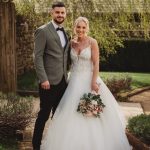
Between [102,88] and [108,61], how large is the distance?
14404mm

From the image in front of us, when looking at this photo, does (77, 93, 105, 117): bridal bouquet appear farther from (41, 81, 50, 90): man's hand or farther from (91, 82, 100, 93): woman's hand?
(41, 81, 50, 90): man's hand

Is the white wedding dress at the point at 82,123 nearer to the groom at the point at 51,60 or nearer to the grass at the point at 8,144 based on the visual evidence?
the groom at the point at 51,60

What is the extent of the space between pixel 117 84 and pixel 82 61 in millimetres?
6952

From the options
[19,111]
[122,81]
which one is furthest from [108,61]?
[19,111]

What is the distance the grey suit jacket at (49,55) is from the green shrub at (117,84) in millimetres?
6622

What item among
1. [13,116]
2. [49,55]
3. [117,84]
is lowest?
[117,84]

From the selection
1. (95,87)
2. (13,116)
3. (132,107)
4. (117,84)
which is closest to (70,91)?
(95,87)

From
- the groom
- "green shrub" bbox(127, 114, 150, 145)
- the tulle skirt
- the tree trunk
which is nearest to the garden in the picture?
"green shrub" bbox(127, 114, 150, 145)

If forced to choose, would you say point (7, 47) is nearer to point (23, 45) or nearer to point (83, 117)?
point (23, 45)

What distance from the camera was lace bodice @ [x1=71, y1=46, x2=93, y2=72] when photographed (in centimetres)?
744

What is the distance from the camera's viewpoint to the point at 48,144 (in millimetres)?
7449

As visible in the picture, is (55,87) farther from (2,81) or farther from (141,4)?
(141,4)

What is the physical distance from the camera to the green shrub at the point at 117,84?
46.5ft

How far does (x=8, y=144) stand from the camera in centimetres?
817
